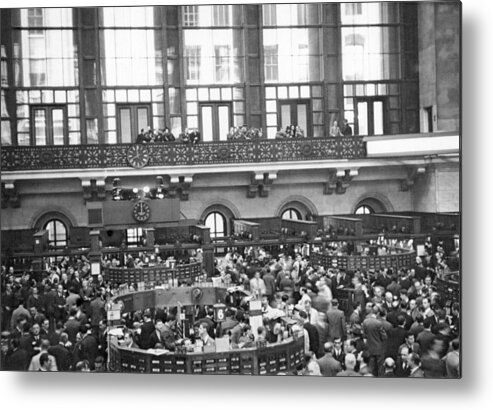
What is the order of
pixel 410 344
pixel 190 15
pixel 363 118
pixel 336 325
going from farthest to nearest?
1. pixel 363 118
2. pixel 190 15
3. pixel 336 325
4. pixel 410 344

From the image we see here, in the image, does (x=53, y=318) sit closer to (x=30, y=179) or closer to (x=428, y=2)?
(x=30, y=179)

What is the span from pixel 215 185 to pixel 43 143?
84.0 inches

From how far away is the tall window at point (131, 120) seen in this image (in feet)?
→ 35.1

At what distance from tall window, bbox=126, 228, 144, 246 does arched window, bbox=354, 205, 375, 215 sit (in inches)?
102

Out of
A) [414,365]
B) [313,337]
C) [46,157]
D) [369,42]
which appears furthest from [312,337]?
[46,157]

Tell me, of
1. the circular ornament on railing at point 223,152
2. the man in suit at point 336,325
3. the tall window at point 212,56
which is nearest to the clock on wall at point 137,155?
the circular ornament on railing at point 223,152

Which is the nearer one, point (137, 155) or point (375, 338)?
point (375, 338)

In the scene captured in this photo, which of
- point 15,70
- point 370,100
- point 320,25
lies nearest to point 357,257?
point 370,100

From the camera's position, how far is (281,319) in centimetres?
1052

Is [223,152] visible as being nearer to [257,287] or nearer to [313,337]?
[257,287]

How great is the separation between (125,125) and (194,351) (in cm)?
280

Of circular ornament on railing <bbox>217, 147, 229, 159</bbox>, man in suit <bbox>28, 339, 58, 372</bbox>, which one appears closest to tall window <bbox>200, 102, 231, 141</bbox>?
circular ornament on railing <bbox>217, 147, 229, 159</bbox>

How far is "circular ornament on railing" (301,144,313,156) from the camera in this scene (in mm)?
10703

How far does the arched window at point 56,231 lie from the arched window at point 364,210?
3.50m
